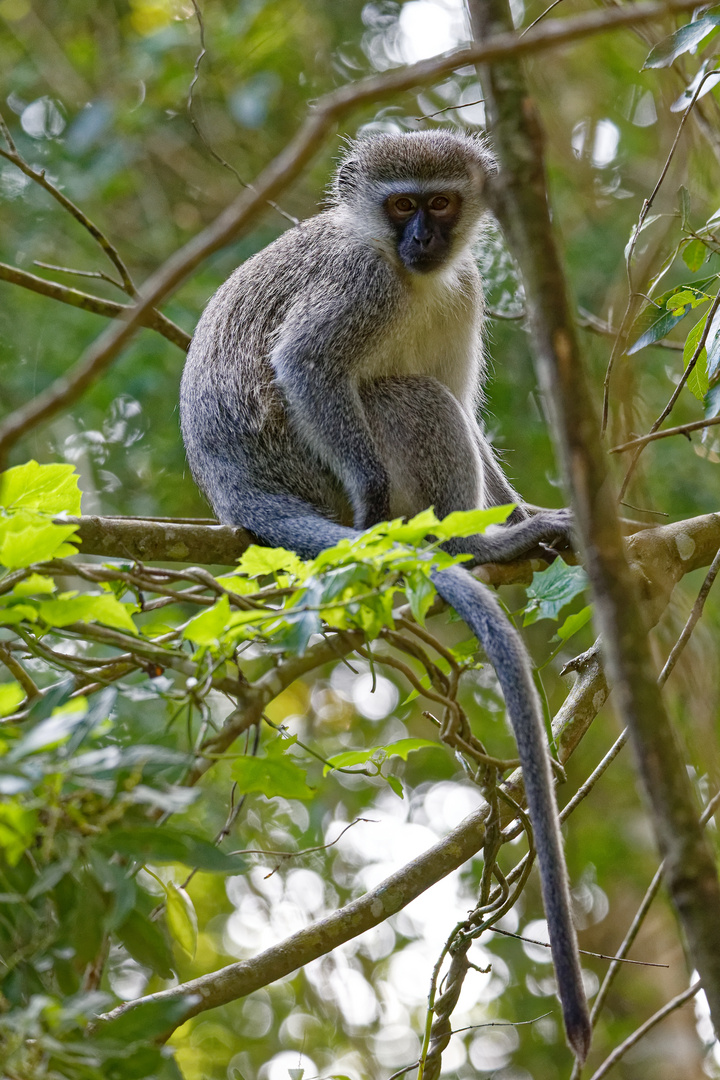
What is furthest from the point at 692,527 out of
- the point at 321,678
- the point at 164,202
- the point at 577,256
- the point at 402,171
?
the point at 164,202

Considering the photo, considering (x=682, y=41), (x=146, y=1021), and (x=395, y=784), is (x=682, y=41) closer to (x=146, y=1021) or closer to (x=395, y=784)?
(x=395, y=784)

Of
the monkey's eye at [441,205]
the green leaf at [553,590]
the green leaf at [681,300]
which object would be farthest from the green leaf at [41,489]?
the monkey's eye at [441,205]

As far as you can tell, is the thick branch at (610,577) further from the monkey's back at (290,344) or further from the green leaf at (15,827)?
the monkey's back at (290,344)

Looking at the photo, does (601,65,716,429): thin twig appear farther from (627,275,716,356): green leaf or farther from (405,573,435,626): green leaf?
(405,573,435,626): green leaf

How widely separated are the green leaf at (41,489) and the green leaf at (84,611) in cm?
50

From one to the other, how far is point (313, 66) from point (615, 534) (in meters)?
9.12

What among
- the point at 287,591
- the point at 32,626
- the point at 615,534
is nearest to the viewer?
the point at 615,534

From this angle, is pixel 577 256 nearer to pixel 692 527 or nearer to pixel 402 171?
pixel 402 171

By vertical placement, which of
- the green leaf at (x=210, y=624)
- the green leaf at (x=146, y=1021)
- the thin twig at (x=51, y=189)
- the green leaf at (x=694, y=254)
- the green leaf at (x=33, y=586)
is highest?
the thin twig at (x=51, y=189)

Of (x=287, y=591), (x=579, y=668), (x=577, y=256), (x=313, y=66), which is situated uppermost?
(x=313, y=66)

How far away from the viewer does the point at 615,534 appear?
5.32 feet

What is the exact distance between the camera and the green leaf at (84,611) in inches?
86.5

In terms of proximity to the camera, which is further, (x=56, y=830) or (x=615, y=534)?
(x=56, y=830)

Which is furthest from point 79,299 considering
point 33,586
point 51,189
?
point 33,586
